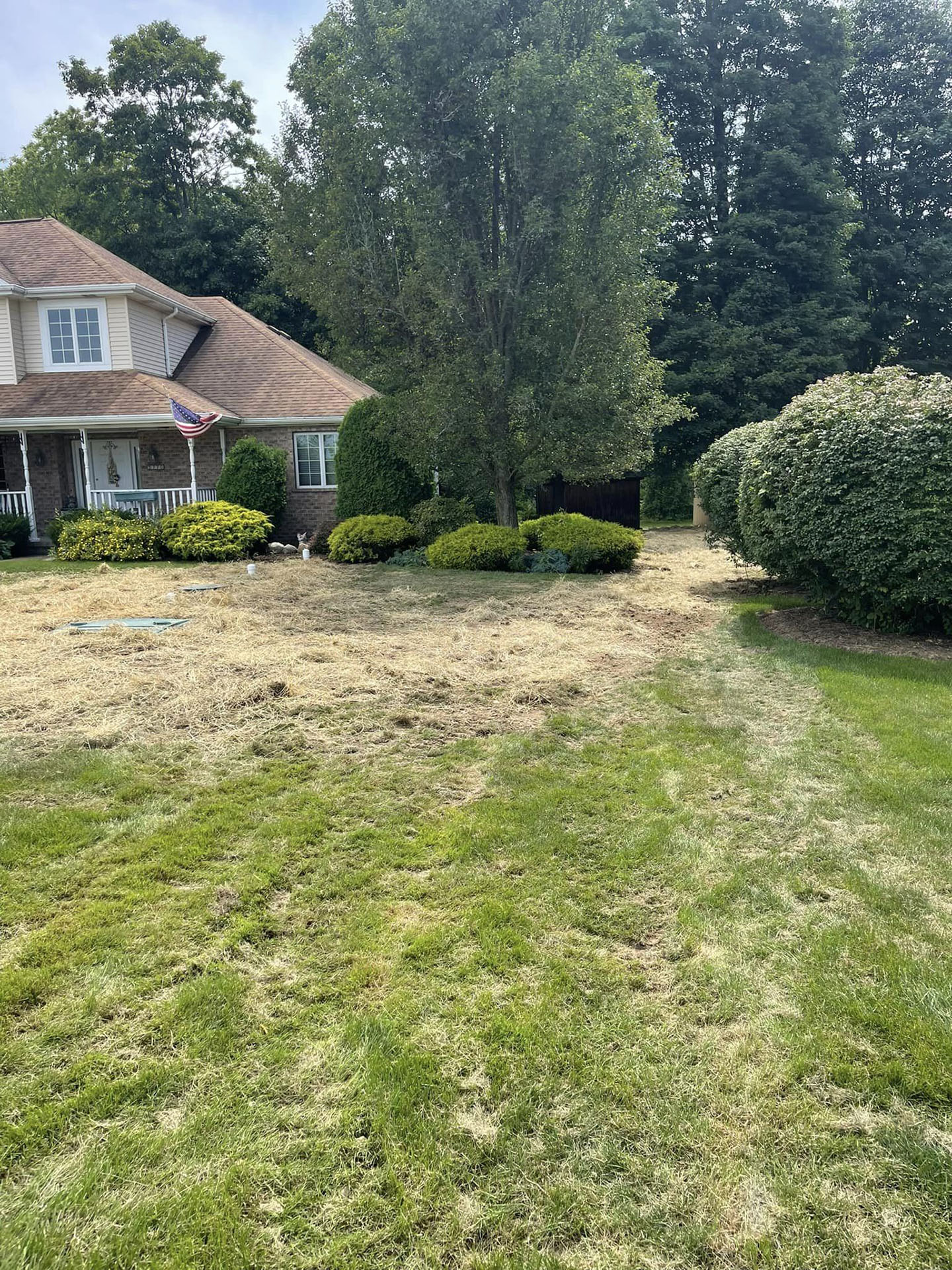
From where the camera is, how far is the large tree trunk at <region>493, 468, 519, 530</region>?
49.8 feet

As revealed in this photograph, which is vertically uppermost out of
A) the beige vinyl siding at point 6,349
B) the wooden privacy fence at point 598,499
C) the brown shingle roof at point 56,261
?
the brown shingle roof at point 56,261

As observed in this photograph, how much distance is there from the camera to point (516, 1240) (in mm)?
1970

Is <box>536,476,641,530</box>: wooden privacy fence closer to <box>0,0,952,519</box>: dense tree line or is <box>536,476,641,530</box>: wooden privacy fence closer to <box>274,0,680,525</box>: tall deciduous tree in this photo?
<box>0,0,952,519</box>: dense tree line

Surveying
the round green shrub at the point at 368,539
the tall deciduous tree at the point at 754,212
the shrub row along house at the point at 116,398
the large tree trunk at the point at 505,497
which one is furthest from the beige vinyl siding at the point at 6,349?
the tall deciduous tree at the point at 754,212

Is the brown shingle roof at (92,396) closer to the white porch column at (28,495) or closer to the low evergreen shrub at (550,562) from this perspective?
the white porch column at (28,495)

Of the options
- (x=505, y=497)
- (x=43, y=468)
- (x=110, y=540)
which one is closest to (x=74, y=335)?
Result: (x=43, y=468)

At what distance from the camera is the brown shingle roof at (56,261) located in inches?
730

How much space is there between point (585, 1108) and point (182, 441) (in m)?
19.4

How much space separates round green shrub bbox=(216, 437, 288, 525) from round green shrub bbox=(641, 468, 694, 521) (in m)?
14.3

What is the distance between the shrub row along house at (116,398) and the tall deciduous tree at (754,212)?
40.7 feet

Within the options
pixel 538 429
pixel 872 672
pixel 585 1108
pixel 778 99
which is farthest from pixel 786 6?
pixel 585 1108

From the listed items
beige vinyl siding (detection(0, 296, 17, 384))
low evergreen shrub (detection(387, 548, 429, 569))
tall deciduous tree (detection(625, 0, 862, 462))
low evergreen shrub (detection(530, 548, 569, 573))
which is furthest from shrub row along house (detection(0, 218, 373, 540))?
tall deciduous tree (detection(625, 0, 862, 462))

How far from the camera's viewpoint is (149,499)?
59.7ft

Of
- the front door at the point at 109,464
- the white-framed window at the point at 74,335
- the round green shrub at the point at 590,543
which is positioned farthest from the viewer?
the front door at the point at 109,464
